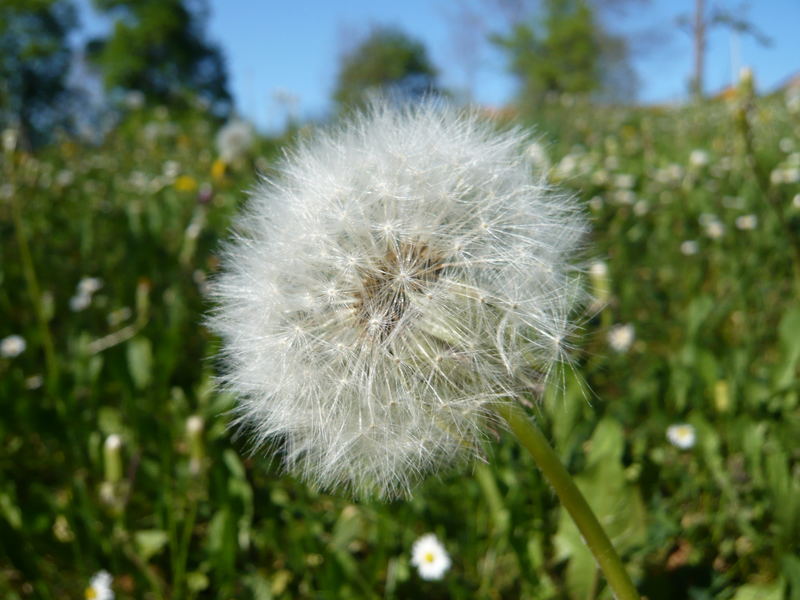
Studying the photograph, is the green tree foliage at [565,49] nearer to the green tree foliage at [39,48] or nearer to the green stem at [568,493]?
the green tree foliage at [39,48]

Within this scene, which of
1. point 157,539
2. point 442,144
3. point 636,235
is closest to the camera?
point 442,144

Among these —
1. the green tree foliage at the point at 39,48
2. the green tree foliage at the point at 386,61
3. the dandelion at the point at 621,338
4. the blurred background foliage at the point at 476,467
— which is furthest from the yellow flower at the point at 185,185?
the green tree foliage at the point at 386,61

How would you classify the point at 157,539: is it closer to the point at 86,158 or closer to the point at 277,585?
the point at 277,585

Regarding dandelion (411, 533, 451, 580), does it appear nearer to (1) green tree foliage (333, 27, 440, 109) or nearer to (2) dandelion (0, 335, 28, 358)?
(2) dandelion (0, 335, 28, 358)

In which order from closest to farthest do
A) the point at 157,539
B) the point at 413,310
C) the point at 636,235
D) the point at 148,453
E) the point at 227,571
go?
the point at 413,310 → the point at 227,571 → the point at 157,539 → the point at 148,453 → the point at 636,235

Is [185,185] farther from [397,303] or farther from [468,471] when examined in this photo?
[397,303]

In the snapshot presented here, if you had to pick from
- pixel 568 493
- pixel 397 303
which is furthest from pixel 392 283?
pixel 568 493

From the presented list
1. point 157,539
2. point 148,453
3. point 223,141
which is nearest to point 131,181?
point 223,141
